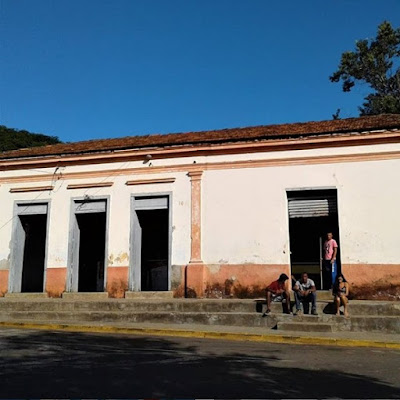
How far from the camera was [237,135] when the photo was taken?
13.5 meters

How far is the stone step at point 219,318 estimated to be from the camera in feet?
31.1

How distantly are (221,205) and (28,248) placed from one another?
713cm

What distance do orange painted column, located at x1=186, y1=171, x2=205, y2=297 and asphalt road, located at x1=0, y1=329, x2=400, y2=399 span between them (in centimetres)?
352

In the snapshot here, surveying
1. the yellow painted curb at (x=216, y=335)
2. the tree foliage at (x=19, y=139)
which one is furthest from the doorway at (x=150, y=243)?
the tree foliage at (x=19, y=139)

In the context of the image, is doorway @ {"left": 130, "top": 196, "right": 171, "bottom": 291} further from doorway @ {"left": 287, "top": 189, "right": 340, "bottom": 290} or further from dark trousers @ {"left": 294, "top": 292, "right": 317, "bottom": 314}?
dark trousers @ {"left": 294, "top": 292, "right": 317, "bottom": 314}

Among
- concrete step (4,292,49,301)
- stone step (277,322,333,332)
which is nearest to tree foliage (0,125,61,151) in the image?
concrete step (4,292,49,301)

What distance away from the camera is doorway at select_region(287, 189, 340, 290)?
12125 millimetres

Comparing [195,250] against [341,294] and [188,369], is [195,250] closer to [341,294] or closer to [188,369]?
[341,294]

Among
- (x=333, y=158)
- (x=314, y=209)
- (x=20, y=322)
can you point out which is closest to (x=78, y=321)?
(x=20, y=322)

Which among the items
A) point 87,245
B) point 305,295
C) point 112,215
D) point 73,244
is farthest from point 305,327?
point 87,245

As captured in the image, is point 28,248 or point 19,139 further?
point 19,139

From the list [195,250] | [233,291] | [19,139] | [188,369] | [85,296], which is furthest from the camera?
[19,139]

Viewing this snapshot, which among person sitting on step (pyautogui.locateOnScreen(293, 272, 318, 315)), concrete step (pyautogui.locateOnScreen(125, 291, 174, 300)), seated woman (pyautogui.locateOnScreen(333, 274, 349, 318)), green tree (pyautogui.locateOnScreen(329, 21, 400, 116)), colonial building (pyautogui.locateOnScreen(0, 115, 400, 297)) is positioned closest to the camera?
seated woman (pyautogui.locateOnScreen(333, 274, 349, 318))

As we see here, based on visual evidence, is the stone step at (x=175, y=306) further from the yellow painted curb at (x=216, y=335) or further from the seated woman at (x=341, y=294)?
the yellow painted curb at (x=216, y=335)
